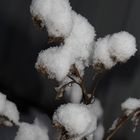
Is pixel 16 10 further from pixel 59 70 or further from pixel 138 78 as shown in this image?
pixel 59 70

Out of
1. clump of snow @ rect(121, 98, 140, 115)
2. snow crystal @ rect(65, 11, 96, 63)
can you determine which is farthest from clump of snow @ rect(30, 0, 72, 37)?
clump of snow @ rect(121, 98, 140, 115)

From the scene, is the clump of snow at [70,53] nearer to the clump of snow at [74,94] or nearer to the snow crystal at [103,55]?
the snow crystal at [103,55]

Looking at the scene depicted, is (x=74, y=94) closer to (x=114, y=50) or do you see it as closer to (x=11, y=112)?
(x=11, y=112)

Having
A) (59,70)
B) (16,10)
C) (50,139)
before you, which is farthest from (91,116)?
(16,10)

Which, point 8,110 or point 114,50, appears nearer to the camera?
point 114,50

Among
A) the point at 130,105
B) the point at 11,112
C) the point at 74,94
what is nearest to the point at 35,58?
the point at 74,94

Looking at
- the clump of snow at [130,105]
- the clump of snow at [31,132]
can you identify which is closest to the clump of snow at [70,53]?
the clump of snow at [130,105]
